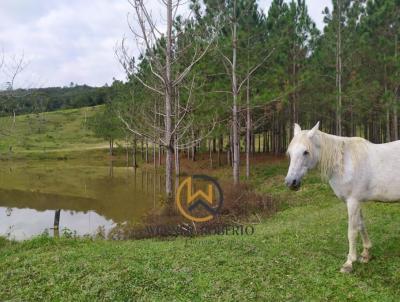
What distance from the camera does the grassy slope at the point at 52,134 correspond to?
173 ft

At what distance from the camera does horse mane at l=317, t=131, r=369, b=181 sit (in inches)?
211

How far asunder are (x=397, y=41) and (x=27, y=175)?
3117 centimetres

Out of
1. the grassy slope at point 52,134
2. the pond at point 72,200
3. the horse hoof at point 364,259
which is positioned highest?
the grassy slope at point 52,134

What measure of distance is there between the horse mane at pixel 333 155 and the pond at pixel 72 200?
7.94m

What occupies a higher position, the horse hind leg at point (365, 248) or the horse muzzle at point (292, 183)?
the horse muzzle at point (292, 183)

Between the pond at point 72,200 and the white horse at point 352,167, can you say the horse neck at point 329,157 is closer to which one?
the white horse at point 352,167

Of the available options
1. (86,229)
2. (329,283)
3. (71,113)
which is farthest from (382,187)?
(71,113)

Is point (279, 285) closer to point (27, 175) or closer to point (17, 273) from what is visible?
point (17, 273)

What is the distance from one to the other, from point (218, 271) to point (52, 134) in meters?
63.3

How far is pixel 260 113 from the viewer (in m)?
24.9

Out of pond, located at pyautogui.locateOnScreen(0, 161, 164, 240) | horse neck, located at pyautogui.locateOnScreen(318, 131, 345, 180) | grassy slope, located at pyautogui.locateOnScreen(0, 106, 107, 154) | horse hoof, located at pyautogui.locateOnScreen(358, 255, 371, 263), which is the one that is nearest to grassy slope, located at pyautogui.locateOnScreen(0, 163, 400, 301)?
horse hoof, located at pyautogui.locateOnScreen(358, 255, 371, 263)

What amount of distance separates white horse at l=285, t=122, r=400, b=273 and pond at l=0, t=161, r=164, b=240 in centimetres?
789

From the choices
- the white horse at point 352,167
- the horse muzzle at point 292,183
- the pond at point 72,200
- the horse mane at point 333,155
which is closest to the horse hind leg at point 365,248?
the white horse at point 352,167

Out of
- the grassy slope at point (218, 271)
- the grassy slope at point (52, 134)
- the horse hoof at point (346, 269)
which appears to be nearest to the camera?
the grassy slope at point (218, 271)
